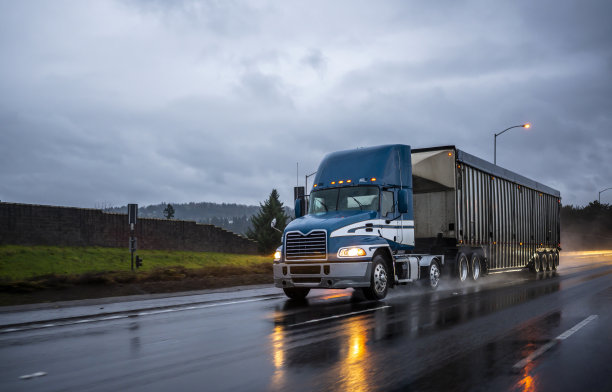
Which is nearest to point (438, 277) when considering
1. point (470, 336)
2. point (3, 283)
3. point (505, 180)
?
point (505, 180)

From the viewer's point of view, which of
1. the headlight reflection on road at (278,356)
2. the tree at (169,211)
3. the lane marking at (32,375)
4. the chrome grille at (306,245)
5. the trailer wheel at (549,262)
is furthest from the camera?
the tree at (169,211)

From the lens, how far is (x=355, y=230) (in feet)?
45.6

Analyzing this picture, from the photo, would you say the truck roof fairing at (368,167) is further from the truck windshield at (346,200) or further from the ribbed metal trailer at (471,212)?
the ribbed metal trailer at (471,212)

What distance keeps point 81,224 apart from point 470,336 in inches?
1372

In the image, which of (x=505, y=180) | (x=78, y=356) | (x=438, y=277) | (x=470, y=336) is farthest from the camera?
(x=505, y=180)

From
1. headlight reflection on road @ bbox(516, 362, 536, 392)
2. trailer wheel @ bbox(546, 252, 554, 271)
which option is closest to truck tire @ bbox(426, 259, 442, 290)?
headlight reflection on road @ bbox(516, 362, 536, 392)

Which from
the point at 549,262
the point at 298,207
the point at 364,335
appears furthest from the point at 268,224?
the point at 364,335

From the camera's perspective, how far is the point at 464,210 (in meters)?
19.5

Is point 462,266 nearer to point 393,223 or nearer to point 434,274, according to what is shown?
point 434,274

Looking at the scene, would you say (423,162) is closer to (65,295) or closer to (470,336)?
(470,336)

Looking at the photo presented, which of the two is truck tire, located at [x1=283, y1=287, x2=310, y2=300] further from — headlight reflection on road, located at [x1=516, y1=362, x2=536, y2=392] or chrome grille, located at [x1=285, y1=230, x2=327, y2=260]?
headlight reflection on road, located at [x1=516, y1=362, x2=536, y2=392]

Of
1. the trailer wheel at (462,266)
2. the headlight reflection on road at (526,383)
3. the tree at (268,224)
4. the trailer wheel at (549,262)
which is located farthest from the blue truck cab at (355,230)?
the tree at (268,224)

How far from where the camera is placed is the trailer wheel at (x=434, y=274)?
703 inches

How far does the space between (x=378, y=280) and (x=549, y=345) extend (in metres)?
6.53
